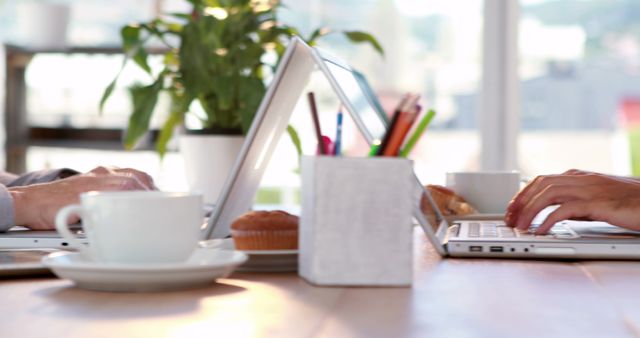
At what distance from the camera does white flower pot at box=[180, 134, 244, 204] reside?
7.96 ft

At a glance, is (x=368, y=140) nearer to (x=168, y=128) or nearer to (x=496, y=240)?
(x=496, y=240)

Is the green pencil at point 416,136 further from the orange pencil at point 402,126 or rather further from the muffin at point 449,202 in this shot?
the muffin at point 449,202

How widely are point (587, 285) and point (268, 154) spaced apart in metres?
0.44

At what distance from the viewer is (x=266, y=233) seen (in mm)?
1007

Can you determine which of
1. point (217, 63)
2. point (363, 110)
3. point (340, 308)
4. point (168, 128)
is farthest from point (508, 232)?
point (168, 128)

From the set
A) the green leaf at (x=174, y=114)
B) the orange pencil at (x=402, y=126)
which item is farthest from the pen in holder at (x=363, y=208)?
the green leaf at (x=174, y=114)

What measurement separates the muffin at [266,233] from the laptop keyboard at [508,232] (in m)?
0.28

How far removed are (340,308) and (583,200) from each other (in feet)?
1.93

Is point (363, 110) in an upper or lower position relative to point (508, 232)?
upper

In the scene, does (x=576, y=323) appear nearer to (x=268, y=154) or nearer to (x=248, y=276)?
(x=248, y=276)

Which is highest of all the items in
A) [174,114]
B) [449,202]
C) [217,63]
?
[217,63]

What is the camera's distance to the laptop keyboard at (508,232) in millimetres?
1189

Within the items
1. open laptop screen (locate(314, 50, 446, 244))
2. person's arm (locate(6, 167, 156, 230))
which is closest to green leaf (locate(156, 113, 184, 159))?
person's arm (locate(6, 167, 156, 230))

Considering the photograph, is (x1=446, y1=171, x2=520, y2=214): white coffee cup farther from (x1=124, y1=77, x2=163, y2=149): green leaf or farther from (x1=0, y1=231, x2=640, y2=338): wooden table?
(x1=124, y1=77, x2=163, y2=149): green leaf
